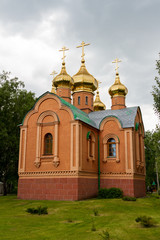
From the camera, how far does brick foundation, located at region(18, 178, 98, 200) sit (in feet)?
52.2

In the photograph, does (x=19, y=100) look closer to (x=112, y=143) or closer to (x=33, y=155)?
(x=33, y=155)

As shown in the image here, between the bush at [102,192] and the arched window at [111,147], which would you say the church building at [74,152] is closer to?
the arched window at [111,147]

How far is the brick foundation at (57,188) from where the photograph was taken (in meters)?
15.9

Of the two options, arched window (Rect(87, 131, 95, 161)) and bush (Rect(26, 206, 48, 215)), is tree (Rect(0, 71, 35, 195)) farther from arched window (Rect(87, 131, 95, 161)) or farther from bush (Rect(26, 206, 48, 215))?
bush (Rect(26, 206, 48, 215))

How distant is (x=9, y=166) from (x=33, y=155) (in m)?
8.62

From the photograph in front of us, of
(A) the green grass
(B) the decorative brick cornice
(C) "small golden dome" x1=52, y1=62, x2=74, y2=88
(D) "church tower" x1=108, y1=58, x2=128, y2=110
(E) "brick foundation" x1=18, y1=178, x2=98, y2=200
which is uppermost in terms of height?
(C) "small golden dome" x1=52, y1=62, x2=74, y2=88

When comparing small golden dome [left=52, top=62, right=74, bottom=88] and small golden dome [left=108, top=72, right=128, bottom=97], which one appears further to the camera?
small golden dome [left=108, top=72, right=128, bottom=97]

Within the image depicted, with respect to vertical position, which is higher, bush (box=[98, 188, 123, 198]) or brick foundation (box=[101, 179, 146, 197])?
brick foundation (box=[101, 179, 146, 197])

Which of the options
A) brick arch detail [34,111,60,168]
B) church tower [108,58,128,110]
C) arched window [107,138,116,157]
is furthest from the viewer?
church tower [108,58,128,110]

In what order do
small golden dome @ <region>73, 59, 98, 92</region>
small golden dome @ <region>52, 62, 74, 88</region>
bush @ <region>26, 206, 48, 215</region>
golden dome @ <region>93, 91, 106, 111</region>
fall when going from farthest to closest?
golden dome @ <region>93, 91, 106, 111</region>
small golden dome @ <region>73, 59, 98, 92</region>
small golden dome @ <region>52, 62, 74, 88</region>
bush @ <region>26, 206, 48, 215</region>

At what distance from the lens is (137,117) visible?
2120 centimetres

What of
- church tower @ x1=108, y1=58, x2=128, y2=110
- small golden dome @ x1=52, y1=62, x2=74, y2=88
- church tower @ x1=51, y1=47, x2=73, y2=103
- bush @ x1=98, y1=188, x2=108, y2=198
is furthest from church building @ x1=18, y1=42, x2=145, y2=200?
small golden dome @ x1=52, y1=62, x2=74, y2=88

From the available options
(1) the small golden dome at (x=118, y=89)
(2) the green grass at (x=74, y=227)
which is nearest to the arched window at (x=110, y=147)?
(1) the small golden dome at (x=118, y=89)

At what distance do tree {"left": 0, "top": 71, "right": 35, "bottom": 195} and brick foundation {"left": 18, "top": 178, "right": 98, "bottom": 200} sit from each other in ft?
21.3
